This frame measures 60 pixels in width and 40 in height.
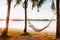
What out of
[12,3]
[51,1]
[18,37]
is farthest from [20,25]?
[51,1]

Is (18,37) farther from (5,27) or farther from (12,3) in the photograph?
(12,3)

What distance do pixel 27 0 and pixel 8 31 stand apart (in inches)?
18.7

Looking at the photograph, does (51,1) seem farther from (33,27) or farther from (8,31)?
(8,31)

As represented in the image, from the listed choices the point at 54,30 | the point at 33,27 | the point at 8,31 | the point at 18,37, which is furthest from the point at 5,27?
the point at 54,30

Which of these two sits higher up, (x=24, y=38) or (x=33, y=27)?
(x=33, y=27)

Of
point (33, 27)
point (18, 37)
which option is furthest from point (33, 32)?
point (18, 37)

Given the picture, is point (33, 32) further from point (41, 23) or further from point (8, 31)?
point (8, 31)

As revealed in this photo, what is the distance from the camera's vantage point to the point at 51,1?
219 cm

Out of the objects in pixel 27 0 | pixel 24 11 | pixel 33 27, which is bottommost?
pixel 33 27

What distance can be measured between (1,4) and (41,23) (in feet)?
1.90

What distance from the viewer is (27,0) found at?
88.4 inches

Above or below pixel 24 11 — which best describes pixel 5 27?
below

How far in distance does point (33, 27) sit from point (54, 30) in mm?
269

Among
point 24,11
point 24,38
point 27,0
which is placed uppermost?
point 27,0
